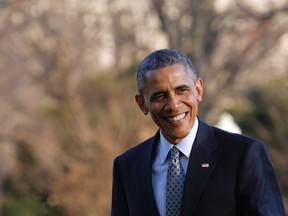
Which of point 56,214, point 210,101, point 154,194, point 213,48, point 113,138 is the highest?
point 213,48

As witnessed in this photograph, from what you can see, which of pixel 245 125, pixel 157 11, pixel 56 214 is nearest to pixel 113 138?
pixel 56 214

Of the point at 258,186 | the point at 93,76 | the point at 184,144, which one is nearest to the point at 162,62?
the point at 184,144

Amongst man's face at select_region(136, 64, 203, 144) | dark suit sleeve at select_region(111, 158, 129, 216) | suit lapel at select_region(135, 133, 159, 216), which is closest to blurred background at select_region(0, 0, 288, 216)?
dark suit sleeve at select_region(111, 158, 129, 216)

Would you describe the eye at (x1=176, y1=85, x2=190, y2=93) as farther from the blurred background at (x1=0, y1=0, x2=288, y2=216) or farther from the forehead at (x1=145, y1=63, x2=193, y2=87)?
the blurred background at (x1=0, y1=0, x2=288, y2=216)

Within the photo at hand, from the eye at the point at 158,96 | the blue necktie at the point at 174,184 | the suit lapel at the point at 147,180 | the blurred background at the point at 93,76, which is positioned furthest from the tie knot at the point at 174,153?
the blurred background at the point at 93,76

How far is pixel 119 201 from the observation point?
13.8 ft

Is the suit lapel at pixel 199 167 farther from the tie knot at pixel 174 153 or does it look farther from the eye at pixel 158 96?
the eye at pixel 158 96

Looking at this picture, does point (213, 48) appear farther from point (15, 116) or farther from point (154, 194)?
point (154, 194)

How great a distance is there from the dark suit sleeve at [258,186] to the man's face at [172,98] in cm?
30

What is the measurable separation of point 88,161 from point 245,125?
3.64m

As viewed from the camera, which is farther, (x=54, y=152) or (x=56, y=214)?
(x=54, y=152)

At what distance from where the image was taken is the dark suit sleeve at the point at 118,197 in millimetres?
4195

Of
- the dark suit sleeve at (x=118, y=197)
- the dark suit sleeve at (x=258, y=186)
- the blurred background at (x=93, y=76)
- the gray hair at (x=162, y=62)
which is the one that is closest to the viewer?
the dark suit sleeve at (x=258, y=186)

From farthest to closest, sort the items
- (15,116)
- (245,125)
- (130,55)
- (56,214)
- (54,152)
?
(130,55), (15,116), (54,152), (56,214), (245,125)
